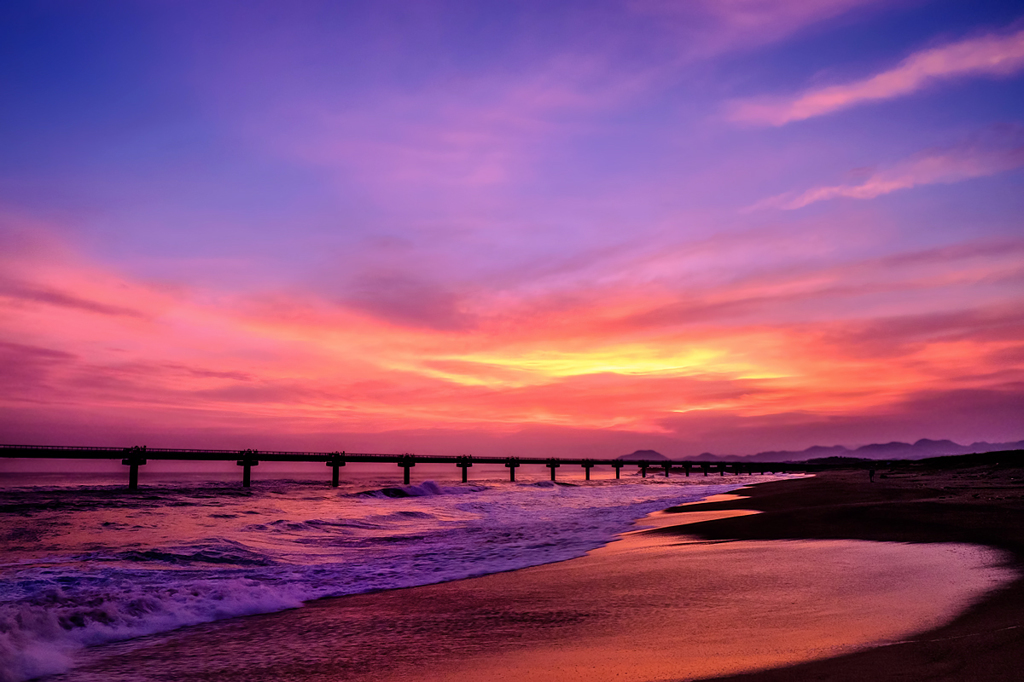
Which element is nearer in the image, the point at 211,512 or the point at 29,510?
the point at 211,512

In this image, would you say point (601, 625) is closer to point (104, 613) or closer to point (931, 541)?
point (104, 613)

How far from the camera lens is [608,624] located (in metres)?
6.63

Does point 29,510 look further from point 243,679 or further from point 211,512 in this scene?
point 243,679

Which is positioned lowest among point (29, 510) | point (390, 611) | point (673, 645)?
point (29, 510)

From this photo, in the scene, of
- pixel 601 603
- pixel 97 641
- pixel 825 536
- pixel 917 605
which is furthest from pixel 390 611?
pixel 825 536

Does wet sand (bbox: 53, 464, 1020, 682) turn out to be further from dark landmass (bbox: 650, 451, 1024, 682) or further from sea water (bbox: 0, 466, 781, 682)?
sea water (bbox: 0, 466, 781, 682)

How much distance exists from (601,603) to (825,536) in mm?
6964

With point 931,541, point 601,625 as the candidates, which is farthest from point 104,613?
point 931,541

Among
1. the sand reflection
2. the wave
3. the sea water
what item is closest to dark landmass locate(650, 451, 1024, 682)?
the sand reflection

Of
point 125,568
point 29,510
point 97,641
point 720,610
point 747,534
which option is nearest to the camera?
point 720,610

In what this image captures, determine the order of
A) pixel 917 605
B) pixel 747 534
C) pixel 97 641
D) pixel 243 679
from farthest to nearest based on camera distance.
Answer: pixel 747 534 < pixel 97 641 < pixel 917 605 < pixel 243 679

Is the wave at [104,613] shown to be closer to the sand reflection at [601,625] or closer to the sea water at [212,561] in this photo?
the sea water at [212,561]

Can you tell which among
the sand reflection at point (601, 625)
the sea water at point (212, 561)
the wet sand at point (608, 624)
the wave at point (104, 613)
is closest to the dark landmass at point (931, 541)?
the wet sand at point (608, 624)

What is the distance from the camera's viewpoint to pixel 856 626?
18.6 feet
